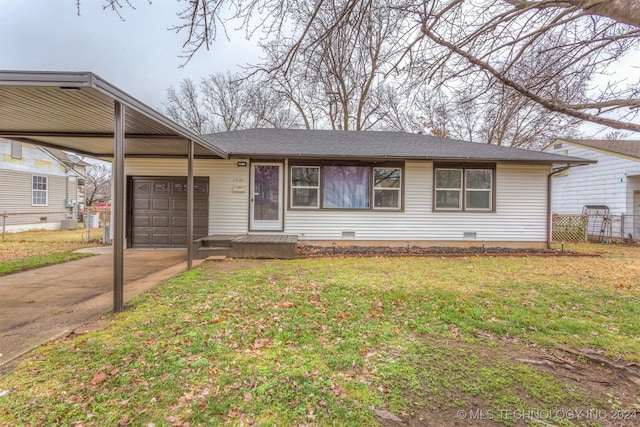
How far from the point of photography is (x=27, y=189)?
574 inches

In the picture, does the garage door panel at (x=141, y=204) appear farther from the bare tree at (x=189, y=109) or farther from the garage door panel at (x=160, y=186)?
the bare tree at (x=189, y=109)

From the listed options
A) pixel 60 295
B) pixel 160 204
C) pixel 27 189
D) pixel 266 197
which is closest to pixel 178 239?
pixel 160 204

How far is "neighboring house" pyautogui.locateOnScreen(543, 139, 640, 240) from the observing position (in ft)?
39.8

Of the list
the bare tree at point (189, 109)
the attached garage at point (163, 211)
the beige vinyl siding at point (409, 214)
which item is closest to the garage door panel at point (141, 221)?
the attached garage at point (163, 211)

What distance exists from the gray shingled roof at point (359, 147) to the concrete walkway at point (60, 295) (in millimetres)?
4053

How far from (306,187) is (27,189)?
1501 cm

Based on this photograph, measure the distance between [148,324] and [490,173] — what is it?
987cm

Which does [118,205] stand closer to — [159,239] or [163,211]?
[163,211]

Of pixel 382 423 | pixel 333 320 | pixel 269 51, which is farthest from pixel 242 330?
pixel 269 51

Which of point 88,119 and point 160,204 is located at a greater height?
point 88,119

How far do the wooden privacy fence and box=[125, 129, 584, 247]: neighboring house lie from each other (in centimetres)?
440

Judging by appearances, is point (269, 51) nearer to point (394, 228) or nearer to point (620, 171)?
point (394, 228)

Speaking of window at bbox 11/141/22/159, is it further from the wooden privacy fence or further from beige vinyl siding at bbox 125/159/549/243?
the wooden privacy fence

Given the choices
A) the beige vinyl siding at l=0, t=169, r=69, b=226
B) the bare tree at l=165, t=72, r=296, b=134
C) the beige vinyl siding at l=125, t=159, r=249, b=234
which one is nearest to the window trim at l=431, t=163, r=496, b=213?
the beige vinyl siding at l=125, t=159, r=249, b=234
